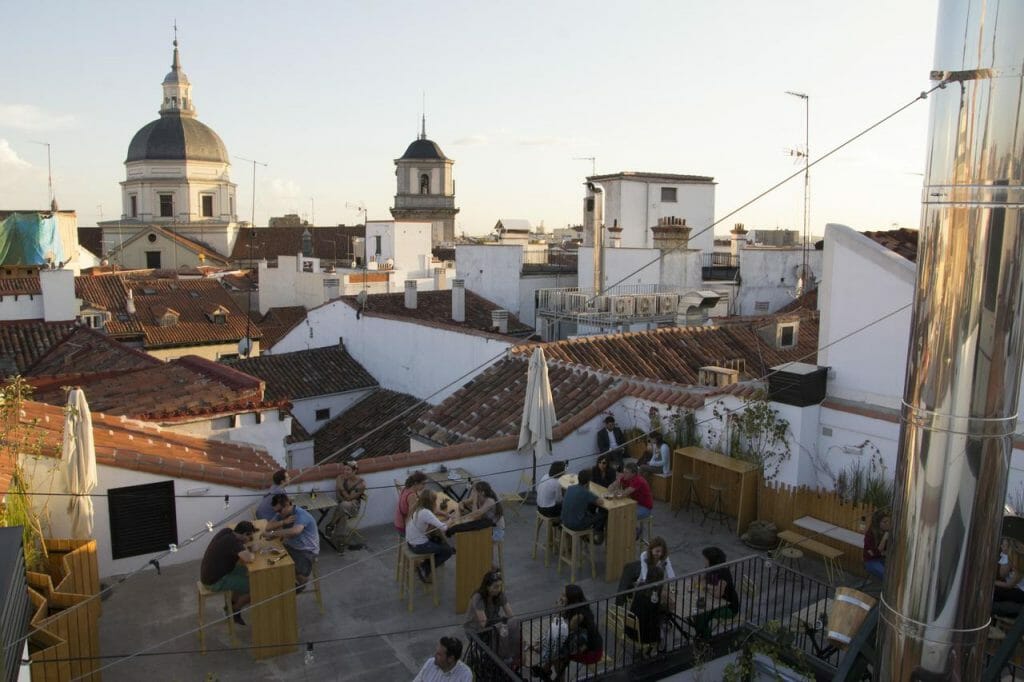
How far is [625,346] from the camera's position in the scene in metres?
17.9

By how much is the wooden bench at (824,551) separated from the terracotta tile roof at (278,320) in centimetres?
3068

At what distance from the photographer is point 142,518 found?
9.09 meters

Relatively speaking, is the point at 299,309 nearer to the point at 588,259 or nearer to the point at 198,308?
the point at 198,308

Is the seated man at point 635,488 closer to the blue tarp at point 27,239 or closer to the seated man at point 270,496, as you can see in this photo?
the seated man at point 270,496

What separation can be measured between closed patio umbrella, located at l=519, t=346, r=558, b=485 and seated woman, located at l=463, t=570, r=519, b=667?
14.1 feet

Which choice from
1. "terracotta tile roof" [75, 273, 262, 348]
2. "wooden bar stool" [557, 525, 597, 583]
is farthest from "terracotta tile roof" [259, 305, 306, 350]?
"wooden bar stool" [557, 525, 597, 583]

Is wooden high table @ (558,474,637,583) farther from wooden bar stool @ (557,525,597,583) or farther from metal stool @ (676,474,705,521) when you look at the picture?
metal stool @ (676,474,705,521)

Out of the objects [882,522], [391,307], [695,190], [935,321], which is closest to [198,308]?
[391,307]

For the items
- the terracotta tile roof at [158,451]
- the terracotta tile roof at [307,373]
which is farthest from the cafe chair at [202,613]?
the terracotta tile roof at [307,373]

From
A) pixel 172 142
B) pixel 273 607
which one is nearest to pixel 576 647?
pixel 273 607

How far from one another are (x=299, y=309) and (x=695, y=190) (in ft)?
67.7

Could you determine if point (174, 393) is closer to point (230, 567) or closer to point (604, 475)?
point (230, 567)

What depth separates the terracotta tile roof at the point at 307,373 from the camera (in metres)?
22.8

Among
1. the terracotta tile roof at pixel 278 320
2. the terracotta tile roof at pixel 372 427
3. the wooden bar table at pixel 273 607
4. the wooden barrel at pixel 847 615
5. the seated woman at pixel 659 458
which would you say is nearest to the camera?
the wooden barrel at pixel 847 615
